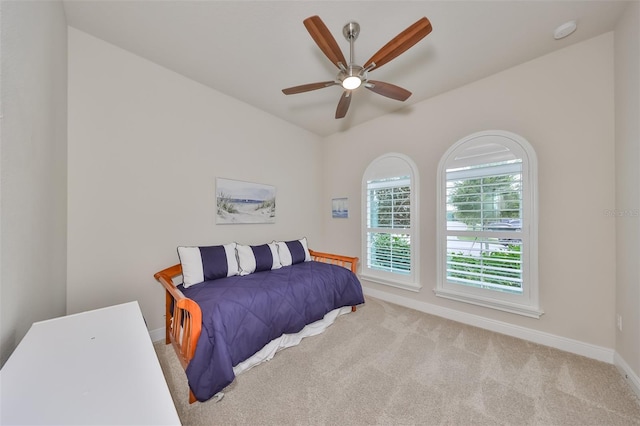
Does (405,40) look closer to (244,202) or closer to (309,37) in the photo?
(309,37)

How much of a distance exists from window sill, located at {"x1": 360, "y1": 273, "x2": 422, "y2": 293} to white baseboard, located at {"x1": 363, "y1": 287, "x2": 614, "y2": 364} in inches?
6.3

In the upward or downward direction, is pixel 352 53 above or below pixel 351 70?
above

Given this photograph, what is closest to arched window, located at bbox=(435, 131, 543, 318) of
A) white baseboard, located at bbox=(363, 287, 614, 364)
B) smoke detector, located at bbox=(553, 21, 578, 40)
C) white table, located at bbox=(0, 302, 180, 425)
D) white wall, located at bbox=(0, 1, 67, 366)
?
white baseboard, located at bbox=(363, 287, 614, 364)

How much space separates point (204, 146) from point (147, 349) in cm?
239

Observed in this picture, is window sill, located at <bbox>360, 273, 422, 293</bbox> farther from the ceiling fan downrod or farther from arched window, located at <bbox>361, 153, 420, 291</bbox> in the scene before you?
the ceiling fan downrod

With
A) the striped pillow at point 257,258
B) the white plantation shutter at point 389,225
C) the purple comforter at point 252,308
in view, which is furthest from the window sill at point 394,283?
the striped pillow at point 257,258

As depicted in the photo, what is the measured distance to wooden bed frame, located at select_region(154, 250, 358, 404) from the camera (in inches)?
57.6

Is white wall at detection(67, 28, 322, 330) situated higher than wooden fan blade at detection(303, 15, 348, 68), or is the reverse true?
wooden fan blade at detection(303, 15, 348, 68)

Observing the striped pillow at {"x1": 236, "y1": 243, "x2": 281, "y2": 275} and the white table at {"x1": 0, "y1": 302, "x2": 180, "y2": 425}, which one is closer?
the white table at {"x1": 0, "y1": 302, "x2": 180, "y2": 425}

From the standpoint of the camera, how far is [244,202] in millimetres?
3109

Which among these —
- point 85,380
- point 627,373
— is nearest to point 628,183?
point 627,373

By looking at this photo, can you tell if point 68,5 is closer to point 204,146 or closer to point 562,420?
point 204,146

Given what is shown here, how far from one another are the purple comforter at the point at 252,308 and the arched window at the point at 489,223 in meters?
1.27

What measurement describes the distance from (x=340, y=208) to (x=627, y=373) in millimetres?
3285
